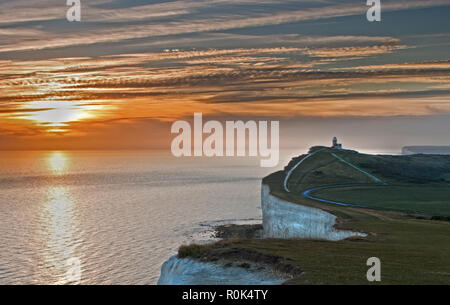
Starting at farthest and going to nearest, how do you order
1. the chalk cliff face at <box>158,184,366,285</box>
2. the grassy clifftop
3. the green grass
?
1. the grassy clifftop
2. the green grass
3. the chalk cliff face at <box>158,184,366,285</box>

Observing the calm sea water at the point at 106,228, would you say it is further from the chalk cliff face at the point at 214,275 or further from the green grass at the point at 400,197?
the chalk cliff face at the point at 214,275

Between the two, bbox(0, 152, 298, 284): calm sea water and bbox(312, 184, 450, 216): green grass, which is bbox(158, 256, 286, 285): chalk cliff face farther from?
bbox(312, 184, 450, 216): green grass

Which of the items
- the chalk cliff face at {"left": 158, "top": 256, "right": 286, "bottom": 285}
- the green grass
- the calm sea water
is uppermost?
the chalk cliff face at {"left": 158, "top": 256, "right": 286, "bottom": 285}

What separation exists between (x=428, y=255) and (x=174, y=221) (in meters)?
61.0

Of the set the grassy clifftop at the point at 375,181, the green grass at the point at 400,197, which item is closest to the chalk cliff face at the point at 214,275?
the grassy clifftop at the point at 375,181

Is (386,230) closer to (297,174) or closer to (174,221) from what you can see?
(174,221)

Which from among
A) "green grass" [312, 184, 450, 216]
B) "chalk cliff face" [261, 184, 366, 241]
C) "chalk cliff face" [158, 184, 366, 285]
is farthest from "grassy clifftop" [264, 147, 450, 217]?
"chalk cliff face" [158, 184, 366, 285]

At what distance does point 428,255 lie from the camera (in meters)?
24.5

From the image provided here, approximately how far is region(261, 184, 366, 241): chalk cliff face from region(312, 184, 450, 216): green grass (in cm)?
845

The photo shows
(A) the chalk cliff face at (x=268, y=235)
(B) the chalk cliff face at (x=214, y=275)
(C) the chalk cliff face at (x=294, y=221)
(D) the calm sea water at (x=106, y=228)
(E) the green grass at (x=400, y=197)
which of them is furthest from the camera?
(E) the green grass at (x=400, y=197)

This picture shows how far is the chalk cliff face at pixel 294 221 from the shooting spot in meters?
49.0

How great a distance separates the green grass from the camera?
5944 cm

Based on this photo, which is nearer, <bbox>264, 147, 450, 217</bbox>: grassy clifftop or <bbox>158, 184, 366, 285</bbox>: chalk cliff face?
<bbox>158, 184, 366, 285</bbox>: chalk cliff face

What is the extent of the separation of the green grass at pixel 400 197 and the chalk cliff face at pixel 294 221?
8.45m
